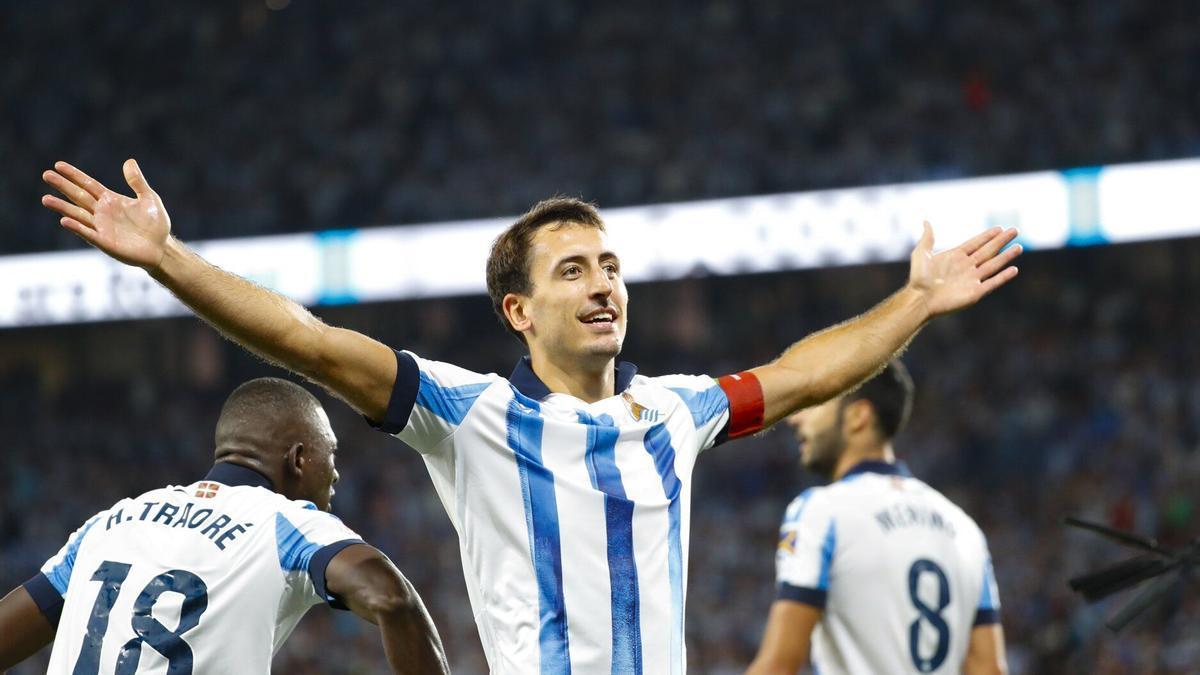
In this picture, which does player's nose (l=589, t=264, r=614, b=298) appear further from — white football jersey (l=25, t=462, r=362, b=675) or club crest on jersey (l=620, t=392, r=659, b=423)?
white football jersey (l=25, t=462, r=362, b=675)

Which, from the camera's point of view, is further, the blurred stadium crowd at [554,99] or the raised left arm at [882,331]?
the blurred stadium crowd at [554,99]

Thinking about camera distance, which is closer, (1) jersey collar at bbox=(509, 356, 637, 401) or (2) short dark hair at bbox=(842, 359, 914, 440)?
(1) jersey collar at bbox=(509, 356, 637, 401)

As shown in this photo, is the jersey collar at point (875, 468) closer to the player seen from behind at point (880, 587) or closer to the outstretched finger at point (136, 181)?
the player seen from behind at point (880, 587)

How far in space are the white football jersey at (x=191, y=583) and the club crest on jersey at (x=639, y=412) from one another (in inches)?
29.4

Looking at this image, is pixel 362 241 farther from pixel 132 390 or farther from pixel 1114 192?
pixel 1114 192

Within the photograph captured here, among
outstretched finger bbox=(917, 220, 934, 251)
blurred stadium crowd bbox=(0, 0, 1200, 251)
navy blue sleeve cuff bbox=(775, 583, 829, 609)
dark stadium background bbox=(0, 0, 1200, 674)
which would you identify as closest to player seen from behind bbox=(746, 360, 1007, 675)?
navy blue sleeve cuff bbox=(775, 583, 829, 609)

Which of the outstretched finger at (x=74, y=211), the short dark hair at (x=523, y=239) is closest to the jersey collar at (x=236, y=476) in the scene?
the short dark hair at (x=523, y=239)

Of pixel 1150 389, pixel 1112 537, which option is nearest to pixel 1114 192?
pixel 1150 389

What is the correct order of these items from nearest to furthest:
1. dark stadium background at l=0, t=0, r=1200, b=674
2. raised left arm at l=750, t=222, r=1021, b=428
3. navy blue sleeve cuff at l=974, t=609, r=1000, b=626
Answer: raised left arm at l=750, t=222, r=1021, b=428 < navy blue sleeve cuff at l=974, t=609, r=1000, b=626 < dark stadium background at l=0, t=0, r=1200, b=674

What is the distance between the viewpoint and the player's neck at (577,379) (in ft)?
11.3

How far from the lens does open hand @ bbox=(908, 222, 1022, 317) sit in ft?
12.3

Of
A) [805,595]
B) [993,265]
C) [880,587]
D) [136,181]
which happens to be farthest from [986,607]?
[136,181]

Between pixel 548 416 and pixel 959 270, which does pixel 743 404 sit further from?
pixel 959 270

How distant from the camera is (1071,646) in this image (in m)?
10.8
